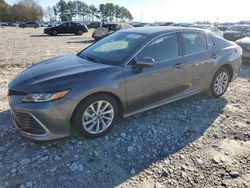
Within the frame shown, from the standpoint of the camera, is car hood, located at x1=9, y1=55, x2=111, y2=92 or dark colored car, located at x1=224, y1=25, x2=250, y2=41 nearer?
car hood, located at x1=9, y1=55, x2=111, y2=92

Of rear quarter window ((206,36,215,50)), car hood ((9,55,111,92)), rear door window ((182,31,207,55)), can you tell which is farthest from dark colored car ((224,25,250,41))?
car hood ((9,55,111,92))

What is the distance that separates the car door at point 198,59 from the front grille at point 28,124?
2744 millimetres

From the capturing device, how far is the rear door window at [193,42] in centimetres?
492

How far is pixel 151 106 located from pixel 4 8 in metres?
93.9

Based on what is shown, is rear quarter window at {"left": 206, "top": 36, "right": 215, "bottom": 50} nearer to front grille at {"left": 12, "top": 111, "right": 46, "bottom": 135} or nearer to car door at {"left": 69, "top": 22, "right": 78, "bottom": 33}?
front grille at {"left": 12, "top": 111, "right": 46, "bottom": 135}

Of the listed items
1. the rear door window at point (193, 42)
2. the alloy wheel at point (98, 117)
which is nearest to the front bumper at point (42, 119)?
the alloy wheel at point (98, 117)

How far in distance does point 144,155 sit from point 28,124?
1660 mm

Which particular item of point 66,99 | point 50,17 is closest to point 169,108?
point 66,99

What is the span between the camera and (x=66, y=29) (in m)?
28.8

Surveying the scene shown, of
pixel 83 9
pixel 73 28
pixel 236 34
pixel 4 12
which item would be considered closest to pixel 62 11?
pixel 83 9

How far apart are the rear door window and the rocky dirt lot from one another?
1.22 meters

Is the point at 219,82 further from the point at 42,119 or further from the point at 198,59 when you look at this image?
the point at 42,119

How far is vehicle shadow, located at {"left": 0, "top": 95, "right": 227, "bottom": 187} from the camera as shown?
3.23 meters

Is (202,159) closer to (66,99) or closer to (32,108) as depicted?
(66,99)
